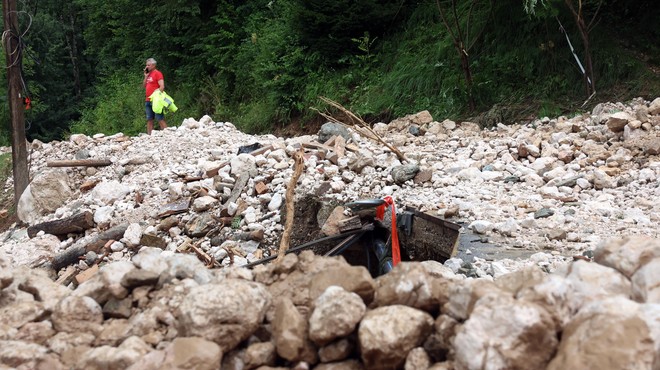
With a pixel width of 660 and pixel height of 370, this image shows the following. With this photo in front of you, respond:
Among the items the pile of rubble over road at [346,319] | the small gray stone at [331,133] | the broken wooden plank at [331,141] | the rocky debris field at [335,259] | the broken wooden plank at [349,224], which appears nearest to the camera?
the pile of rubble over road at [346,319]

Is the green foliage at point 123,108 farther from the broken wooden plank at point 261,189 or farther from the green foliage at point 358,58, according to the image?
the broken wooden plank at point 261,189

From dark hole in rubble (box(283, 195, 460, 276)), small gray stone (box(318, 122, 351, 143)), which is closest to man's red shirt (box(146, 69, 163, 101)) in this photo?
small gray stone (box(318, 122, 351, 143))

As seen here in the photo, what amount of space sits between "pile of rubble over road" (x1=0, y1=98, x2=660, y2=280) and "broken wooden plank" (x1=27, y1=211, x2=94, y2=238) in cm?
3

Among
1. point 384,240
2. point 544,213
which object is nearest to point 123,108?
point 384,240

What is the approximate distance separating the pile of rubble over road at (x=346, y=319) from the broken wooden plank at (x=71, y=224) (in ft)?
21.8

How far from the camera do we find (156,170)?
10.1m

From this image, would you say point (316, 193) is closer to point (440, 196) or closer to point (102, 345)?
point (440, 196)

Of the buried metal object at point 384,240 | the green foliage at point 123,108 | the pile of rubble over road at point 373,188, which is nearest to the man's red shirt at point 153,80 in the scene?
the pile of rubble over road at point 373,188

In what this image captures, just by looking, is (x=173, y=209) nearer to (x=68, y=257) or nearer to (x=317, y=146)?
(x=68, y=257)

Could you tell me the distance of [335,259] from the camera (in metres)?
2.74

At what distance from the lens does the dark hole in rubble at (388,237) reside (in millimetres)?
6484

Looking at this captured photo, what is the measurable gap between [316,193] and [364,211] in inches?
39.2

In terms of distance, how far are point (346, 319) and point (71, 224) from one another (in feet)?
25.6

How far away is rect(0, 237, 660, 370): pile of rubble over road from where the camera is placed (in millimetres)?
1952
